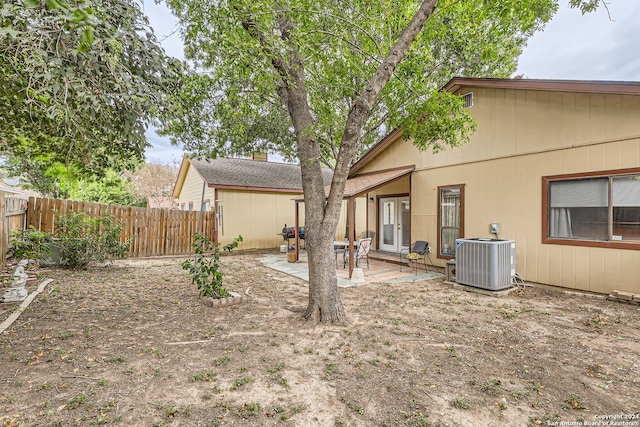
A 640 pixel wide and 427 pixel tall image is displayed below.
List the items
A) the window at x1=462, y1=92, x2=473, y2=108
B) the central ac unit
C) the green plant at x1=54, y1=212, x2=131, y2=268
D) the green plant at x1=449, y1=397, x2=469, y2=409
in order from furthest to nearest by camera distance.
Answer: the window at x1=462, y1=92, x2=473, y2=108 < the green plant at x1=54, y1=212, x2=131, y2=268 < the central ac unit < the green plant at x1=449, y1=397, x2=469, y2=409

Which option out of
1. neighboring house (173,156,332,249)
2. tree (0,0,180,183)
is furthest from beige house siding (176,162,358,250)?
tree (0,0,180,183)

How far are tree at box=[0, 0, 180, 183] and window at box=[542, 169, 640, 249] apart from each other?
726cm

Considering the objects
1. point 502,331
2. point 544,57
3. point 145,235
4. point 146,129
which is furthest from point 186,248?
point 544,57

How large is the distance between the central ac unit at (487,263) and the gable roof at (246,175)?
8.62 meters

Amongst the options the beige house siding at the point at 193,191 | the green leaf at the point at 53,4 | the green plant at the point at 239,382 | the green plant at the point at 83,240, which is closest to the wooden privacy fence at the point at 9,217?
the green plant at the point at 83,240

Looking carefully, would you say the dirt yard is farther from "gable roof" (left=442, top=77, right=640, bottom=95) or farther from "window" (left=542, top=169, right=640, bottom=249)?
"gable roof" (left=442, top=77, right=640, bottom=95)

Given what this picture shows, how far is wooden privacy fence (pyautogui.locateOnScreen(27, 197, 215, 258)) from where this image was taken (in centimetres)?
891

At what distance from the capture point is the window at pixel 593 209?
17.8 ft

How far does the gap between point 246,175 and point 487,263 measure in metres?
10.5

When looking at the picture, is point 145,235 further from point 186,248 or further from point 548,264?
point 548,264

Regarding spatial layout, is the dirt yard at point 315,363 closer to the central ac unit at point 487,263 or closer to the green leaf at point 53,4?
the central ac unit at point 487,263

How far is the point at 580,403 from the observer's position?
8.64ft

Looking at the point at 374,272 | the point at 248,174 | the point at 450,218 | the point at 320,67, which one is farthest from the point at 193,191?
the point at 450,218

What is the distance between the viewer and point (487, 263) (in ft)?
20.6
